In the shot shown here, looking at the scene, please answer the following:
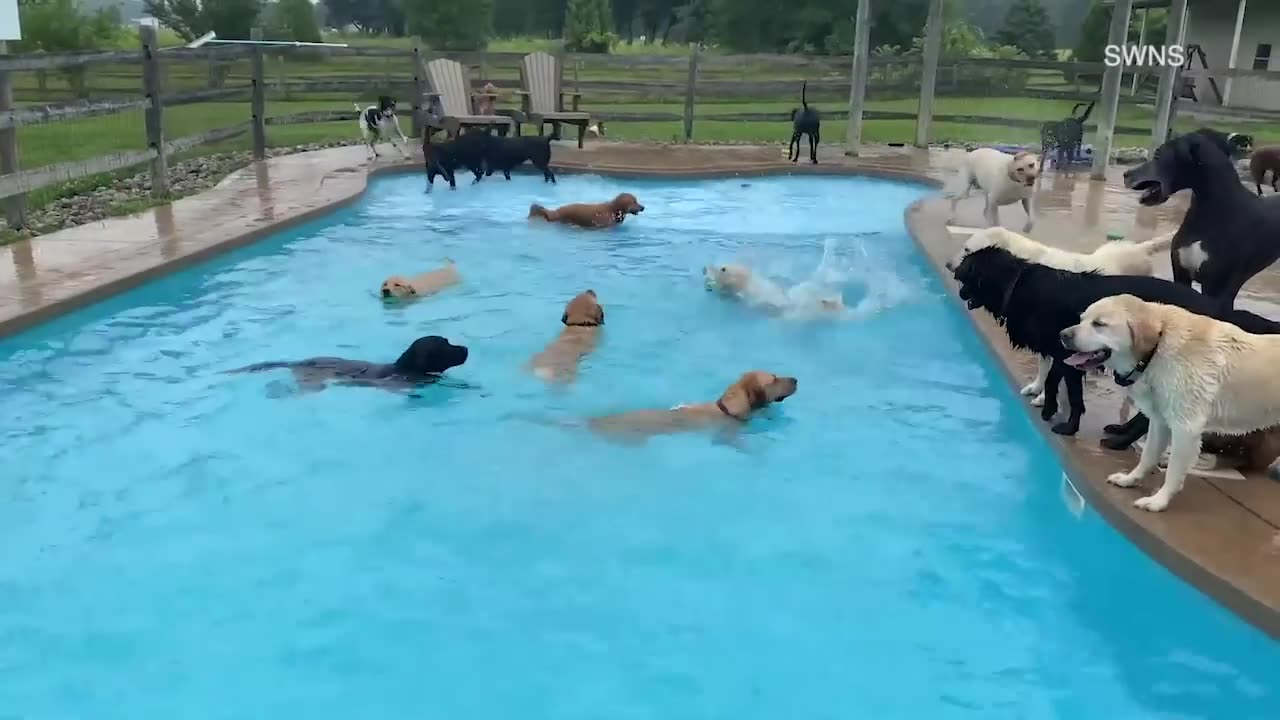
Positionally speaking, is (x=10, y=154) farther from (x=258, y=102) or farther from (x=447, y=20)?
(x=447, y=20)

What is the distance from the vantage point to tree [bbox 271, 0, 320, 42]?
39.7 m

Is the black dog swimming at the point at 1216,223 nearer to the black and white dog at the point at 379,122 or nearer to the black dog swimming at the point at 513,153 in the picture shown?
the black dog swimming at the point at 513,153

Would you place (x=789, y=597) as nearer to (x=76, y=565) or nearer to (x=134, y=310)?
(x=76, y=565)

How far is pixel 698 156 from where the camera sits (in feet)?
46.0

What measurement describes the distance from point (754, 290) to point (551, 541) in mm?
3757

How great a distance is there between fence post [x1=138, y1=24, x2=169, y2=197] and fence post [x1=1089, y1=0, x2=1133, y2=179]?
33.4ft

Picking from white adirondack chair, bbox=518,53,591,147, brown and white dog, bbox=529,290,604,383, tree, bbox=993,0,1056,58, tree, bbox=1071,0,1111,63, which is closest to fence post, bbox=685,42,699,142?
white adirondack chair, bbox=518,53,591,147

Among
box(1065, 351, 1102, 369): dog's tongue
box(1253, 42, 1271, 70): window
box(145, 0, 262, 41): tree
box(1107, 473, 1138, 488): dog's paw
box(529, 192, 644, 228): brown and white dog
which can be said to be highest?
box(145, 0, 262, 41): tree

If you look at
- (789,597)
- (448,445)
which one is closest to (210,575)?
(448,445)

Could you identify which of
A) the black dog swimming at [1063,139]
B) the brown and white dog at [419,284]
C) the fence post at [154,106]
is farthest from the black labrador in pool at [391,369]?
the black dog swimming at [1063,139]

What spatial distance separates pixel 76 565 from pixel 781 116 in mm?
14628

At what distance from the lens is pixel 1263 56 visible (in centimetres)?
2589

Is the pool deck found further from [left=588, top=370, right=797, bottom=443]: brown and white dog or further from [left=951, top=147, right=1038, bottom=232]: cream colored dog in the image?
[left=588, top=370, right=797, bottom=443]: brown and white dog

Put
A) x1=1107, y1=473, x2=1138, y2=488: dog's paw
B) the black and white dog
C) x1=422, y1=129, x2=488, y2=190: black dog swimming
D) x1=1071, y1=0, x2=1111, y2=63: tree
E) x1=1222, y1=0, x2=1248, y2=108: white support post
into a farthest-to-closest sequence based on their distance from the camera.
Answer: x1=1071, y1=0, x2=1111, y2=63: tree, x1=1222, y1=0, x2=1248, y2=108: white support post, the black and white dog, x1=422, y1=129, x2=488, y2=190: black dog swimming, x1=1107, y1=473, x2=1138, y2=488: dog's paw
